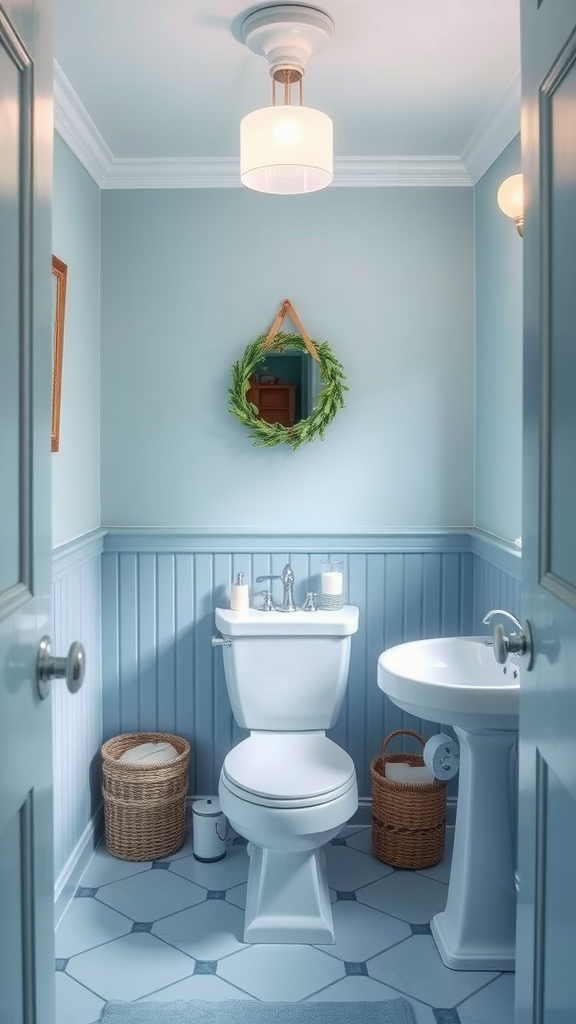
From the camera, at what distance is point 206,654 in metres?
3.24

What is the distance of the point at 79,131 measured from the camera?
2.75 m

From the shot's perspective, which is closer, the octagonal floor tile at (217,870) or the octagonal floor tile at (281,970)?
the octagonal floor tile at (281,970)

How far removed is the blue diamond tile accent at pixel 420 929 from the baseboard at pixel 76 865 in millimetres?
1015

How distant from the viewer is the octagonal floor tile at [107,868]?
2842 mm

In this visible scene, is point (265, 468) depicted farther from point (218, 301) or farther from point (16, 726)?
point (16, 726)

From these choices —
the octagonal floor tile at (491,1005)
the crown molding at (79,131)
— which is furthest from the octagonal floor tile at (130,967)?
the crown molding at (79,131)

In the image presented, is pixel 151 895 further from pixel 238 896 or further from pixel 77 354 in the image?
pixel 77 354

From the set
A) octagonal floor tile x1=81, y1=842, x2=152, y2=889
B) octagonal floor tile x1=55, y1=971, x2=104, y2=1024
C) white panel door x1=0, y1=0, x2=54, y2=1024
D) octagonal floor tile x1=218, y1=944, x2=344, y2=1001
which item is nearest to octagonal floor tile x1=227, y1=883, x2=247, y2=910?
octagonal floor tile x1=218, y1=944, x2=344, y2=1001

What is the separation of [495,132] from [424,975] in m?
2.45

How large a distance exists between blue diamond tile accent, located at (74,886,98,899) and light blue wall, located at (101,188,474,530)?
1223 mm

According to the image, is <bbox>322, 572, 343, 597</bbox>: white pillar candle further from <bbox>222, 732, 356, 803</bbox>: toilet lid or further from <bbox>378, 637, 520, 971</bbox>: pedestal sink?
<bbox>378, 637, 520, 971</bbox>: pedestal sink

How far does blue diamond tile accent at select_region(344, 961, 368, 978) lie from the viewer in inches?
92.3

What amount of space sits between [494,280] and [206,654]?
1637mm

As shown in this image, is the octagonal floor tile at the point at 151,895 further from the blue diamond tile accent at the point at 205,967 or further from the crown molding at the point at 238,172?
the crown molding at the point at 238,172
